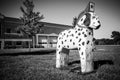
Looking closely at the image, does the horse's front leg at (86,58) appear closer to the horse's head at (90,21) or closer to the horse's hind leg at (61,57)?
the horse's head at (90,21)

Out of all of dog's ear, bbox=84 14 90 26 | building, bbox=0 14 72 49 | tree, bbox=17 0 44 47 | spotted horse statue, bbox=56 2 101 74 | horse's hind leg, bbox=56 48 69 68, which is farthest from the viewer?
building, bbox=0 14 72 49

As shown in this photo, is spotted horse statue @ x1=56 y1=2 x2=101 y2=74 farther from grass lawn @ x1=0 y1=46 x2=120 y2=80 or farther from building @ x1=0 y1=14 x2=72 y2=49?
building @ x1=0 y1=14 x2=72 y2=49

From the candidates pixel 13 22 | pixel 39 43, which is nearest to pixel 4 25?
pixel 13 22

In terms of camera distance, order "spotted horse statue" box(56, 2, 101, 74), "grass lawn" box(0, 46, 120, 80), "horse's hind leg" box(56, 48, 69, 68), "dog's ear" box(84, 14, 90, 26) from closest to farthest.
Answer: "grass lawn" box(0, 46, 120, 80) < "spotted horse statue" box(56, 2, 101, 74) < "dog's ear" box(84, 14, 90, 26) < "horse's hind leg" box(56, 48, 69, 68)

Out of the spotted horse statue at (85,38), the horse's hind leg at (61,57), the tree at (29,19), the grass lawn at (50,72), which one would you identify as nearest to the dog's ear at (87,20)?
the spotted horse statue at (85,38)

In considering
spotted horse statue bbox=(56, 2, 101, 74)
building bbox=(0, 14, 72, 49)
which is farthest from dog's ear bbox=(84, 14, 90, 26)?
building bbox=(0, 14, 72, 49)

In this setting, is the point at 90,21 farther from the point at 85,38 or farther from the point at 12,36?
the point at 12,36

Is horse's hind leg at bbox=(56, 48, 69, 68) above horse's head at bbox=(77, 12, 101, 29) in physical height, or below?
below

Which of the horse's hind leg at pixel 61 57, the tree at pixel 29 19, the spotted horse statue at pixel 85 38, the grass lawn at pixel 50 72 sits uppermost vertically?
the tree at pixel 29 19

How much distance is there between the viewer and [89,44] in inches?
145

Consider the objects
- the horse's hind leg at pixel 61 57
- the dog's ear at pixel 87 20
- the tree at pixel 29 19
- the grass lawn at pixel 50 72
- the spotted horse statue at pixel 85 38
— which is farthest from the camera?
the tree at pixel 29 19

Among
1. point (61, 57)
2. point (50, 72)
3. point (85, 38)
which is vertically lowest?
point (50, 72)

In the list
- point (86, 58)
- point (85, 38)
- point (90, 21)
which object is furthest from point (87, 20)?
point (86, 58)

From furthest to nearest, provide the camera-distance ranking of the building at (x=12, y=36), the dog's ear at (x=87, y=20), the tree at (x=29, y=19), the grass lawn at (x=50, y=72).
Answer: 1. the building at (x=12, y=36)
2. the tree at (x=29, y=19)
3. the dog's ear at (x=87, y=20)
4. the grass lawn at (x=50, y=72)
